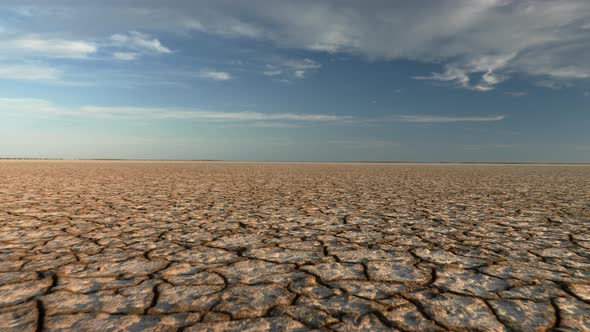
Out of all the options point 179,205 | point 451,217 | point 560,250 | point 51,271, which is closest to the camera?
point 51,271

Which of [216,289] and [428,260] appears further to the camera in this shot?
[428,260]

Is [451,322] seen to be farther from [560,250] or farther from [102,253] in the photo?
[102,253]

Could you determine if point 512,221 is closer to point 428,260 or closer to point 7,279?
point 428,260

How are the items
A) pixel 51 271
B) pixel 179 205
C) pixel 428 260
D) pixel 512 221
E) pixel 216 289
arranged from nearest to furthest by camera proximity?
pixel 216 289
pixel 51 271
pixel 428 260
pixel 512 221
pixel 179 205

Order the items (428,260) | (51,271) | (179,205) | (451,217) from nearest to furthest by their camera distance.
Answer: (51,271) < (428,260) < (451,217) < (179,205)

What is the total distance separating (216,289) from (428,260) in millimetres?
1471

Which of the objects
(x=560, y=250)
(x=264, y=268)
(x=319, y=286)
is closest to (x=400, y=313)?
(x=319, y=286)

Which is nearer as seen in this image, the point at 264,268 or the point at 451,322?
the point at 451,322

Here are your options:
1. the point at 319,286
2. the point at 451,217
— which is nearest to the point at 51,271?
Answer: the point at 319,286

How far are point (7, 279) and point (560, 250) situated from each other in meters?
3.78

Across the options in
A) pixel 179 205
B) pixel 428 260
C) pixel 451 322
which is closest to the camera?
pixel 451 322

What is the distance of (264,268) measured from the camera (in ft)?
7.56

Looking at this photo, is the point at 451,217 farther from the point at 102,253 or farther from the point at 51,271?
the point at 51,271

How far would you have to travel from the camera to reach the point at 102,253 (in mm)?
2607
